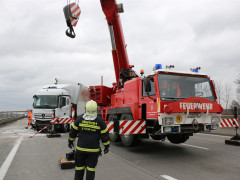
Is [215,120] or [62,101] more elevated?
[62,101]

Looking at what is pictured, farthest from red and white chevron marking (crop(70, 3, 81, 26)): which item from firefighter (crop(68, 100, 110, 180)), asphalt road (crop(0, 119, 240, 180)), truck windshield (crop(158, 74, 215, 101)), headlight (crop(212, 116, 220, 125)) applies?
headlight (crop(212, 116, 220, 125))

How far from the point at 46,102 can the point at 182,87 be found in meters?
11.2

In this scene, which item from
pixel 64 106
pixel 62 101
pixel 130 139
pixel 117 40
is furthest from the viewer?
pixel 64 106

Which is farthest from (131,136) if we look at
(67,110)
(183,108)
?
(67,110)

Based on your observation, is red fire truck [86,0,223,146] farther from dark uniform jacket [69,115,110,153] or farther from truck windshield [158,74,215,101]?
dark uniform jacket [69,115,110,153]

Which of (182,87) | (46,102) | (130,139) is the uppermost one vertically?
(182,87)

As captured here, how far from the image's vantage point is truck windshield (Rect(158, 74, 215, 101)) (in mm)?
7137

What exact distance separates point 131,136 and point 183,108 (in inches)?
96.2

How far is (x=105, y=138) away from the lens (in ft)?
13.2

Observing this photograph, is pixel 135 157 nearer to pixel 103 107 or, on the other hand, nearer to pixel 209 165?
pixel 209 165

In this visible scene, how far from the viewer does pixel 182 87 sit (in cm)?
744

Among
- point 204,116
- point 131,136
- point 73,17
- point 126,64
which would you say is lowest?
point 131,136

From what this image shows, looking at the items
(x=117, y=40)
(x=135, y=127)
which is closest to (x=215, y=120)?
(x=135, y=127)

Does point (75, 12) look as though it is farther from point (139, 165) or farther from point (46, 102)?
point (46, 102)
